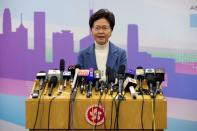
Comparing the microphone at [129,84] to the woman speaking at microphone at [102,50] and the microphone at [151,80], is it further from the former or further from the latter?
the woman speaking at microphone at [102,50]

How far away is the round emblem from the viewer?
5.30ft

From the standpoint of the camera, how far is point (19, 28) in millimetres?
3439

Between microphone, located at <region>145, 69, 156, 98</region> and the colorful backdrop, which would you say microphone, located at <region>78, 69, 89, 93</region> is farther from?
the colorful backdrop

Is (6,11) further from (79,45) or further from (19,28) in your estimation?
(79,45)

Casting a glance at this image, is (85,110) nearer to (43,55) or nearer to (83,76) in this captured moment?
(83,76)

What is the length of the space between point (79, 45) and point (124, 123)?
1875 mm

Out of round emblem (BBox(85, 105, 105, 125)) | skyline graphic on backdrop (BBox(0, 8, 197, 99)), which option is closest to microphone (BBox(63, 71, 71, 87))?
round emblem (BBox(85, 105, 105, 125))

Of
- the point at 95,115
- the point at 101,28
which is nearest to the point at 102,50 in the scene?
the point at 101,28

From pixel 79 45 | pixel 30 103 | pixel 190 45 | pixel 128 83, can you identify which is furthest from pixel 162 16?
pixel 30 103

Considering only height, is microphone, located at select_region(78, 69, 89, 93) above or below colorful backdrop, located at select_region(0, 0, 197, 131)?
below

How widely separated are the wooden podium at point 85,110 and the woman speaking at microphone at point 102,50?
733 mm

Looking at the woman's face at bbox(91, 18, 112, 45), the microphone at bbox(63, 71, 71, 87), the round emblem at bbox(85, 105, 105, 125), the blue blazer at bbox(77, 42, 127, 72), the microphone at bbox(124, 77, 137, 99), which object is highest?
the woman's face at bbox(91, 18, 112, 45)

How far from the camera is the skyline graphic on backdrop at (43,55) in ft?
11.0

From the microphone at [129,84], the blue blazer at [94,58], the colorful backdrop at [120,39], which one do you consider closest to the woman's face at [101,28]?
the blue blazer at [94,58]
